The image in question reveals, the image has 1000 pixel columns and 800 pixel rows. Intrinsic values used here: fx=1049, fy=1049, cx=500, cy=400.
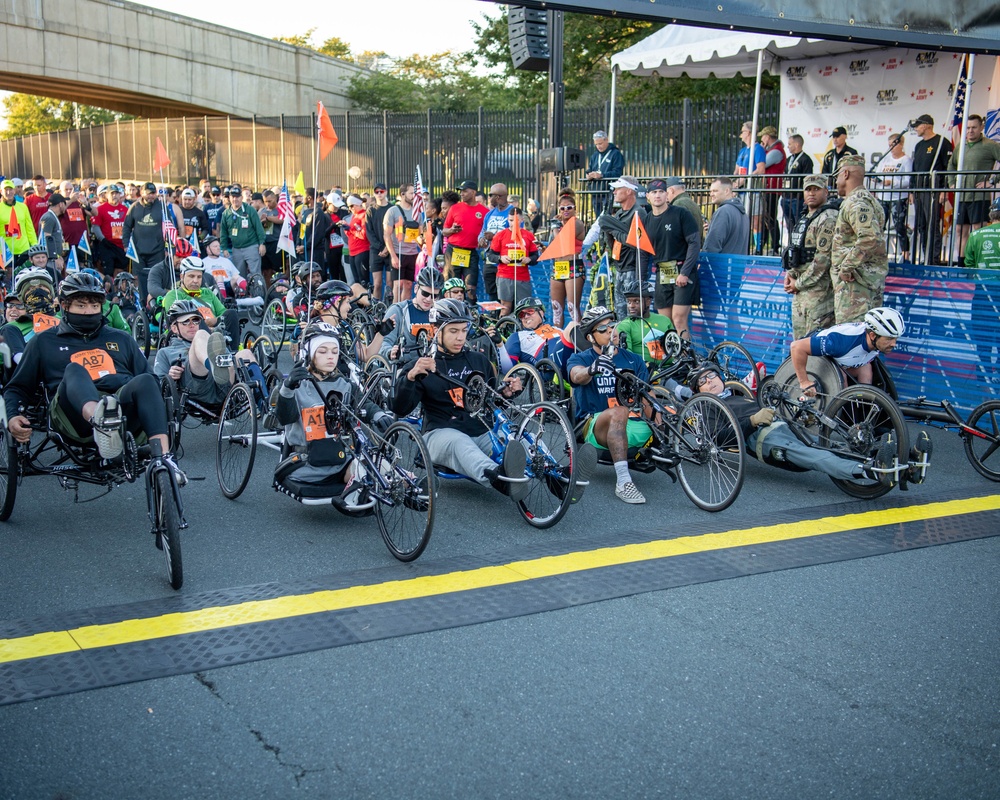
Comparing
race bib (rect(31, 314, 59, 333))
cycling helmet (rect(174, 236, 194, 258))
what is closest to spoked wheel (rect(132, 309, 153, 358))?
cycling helmet (rect(174, 236, 194, 258))

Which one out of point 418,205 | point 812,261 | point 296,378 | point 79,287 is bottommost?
point 296,378

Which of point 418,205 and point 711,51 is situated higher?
point 711,51

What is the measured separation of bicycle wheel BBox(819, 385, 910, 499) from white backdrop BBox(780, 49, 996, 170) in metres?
8.36

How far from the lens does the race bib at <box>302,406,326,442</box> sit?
714 centimetres

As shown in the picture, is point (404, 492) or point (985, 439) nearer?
point (404, 492)

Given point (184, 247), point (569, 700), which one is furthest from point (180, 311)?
point (569, 700)

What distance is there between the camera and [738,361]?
11.6 metres

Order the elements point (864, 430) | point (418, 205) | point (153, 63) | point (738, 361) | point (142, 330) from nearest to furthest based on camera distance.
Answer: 1. point (864, 430)
2. point (738, 361)
3. point (142, 330)
4. point (418, 205)
5. point (153, 63)

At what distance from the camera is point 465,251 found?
16.2 meters

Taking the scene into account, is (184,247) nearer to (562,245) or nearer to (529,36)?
(529,36)

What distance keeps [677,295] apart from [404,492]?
22.0 feet

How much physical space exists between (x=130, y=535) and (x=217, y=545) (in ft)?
2.12

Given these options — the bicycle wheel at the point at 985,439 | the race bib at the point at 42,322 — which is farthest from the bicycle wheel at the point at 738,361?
the race bib at the point at 42,322

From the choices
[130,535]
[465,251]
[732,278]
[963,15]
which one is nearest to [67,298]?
[130,535]
